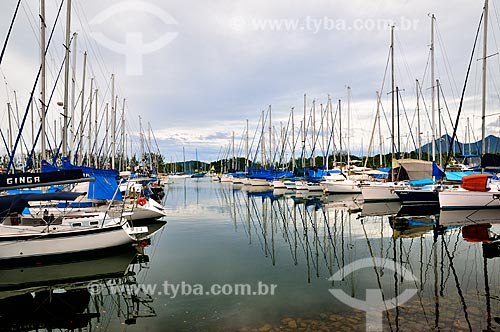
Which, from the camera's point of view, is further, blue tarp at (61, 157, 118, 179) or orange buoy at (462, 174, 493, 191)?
orange buoy at (462, 174, 493, 191)

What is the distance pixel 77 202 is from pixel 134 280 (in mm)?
10251

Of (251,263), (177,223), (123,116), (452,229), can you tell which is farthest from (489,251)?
(123,116)

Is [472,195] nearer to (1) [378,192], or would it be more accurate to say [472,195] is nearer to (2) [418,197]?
(2) [418,197]

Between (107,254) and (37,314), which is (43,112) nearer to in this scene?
(107,254)

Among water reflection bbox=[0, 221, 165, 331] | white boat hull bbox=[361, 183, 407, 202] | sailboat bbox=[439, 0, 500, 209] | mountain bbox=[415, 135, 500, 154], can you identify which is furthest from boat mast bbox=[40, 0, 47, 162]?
mountain bbox=[415, 135, 500, 154]

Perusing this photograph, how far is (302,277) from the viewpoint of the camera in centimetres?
1112

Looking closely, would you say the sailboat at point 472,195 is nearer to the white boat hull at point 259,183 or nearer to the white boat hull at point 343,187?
the white boat hull at point 343,187

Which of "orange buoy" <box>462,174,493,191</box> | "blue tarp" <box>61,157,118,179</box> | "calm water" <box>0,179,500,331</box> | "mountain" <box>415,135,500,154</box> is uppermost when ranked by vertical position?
"mountain" <box>415,135,500,154</box>

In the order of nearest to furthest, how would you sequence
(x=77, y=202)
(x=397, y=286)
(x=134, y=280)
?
(x=397, y=286) < (x=134, y=280) < (x=77, y=202)

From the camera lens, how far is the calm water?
7.89 metres

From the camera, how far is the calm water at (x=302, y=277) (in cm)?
789

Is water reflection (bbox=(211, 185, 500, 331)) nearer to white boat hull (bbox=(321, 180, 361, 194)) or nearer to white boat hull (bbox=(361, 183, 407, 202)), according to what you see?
white boat hull (bbox=(361, 183, 407, 202))

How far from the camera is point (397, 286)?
32.4 feet

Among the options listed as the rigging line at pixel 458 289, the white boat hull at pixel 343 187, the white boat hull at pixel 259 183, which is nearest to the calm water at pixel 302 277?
the rigging line at pixel 458 289
